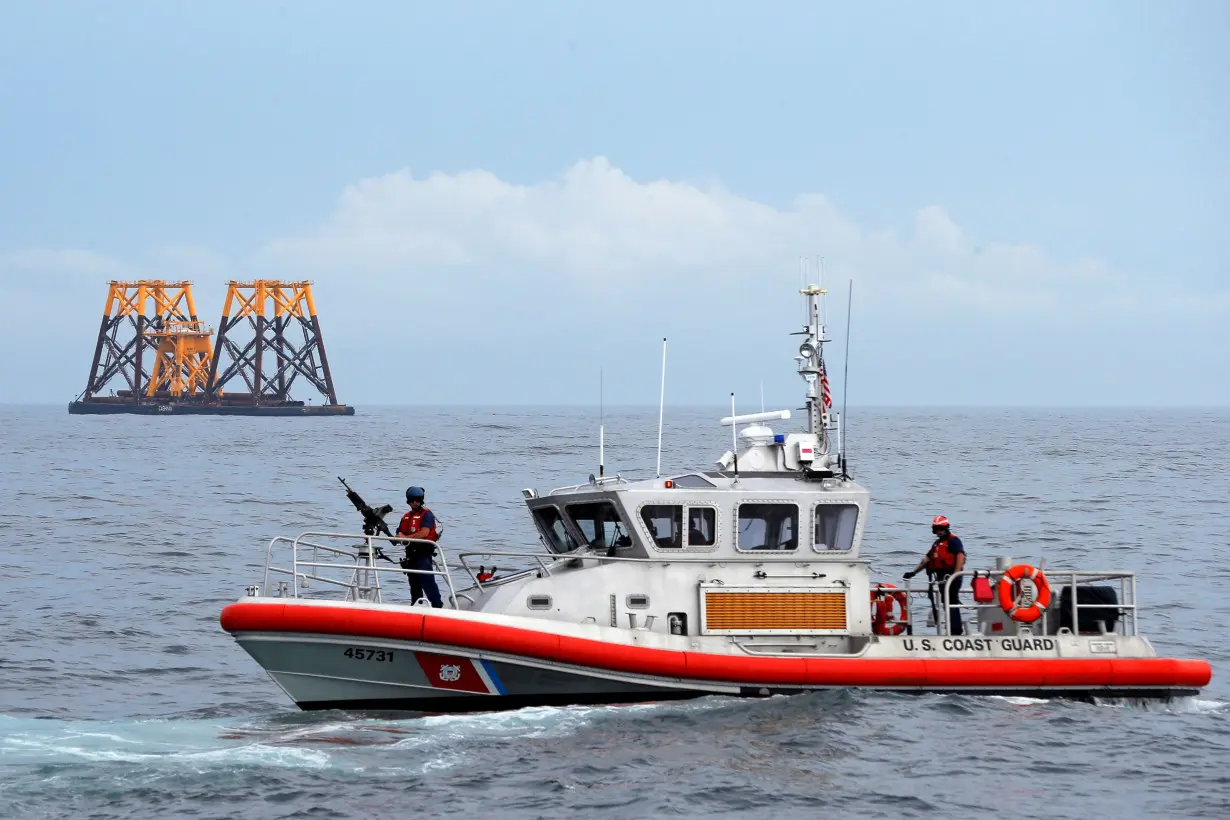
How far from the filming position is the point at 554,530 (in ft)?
43.2

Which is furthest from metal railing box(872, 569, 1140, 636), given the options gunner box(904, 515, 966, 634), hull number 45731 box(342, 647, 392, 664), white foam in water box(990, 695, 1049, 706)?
hull number 45731 box(342, 647, 392, 664)

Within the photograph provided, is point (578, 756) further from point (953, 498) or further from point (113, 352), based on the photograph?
point (113, 352)

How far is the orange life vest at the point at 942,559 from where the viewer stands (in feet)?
43.2

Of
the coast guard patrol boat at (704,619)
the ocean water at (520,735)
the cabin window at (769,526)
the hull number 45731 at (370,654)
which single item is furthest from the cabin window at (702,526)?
the hull number 45731 at (370,654)

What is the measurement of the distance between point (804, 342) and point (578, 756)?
446cm

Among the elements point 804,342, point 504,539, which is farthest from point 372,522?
point 504,539

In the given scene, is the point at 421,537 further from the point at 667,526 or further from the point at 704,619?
the point at 704,619

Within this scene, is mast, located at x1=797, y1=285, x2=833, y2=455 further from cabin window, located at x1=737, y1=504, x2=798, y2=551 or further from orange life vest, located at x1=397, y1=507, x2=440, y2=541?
orange life vest, located at x1=397, y1=507, x2=440, y2=541

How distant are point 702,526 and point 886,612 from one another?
1.85m

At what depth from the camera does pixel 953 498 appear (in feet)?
126

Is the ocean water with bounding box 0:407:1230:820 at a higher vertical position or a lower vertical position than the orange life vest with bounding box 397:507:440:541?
lower

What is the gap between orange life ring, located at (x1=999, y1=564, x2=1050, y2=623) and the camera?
12906 mm

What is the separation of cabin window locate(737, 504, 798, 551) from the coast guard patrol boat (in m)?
0.01

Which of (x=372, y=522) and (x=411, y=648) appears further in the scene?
(x=372, y=522)
